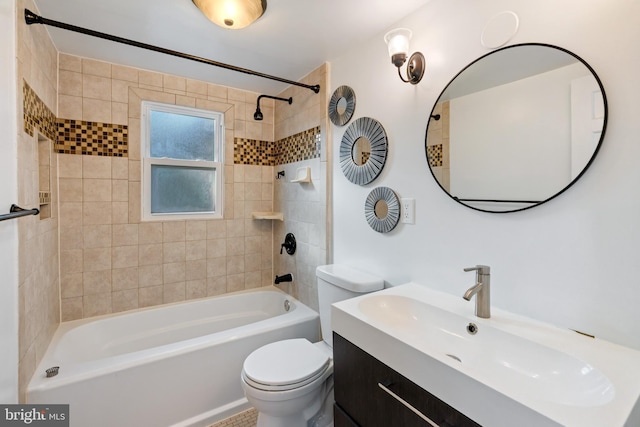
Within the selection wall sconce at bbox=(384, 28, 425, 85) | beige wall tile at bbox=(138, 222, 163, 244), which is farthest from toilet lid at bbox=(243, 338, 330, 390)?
wall sconce at bbox=(384, 28, 425, 85)

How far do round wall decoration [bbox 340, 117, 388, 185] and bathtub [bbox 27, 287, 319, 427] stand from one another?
114 cm

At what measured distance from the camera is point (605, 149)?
0.93 metres

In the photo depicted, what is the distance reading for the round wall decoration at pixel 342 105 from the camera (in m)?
1.91

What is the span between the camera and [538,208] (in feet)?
3.55

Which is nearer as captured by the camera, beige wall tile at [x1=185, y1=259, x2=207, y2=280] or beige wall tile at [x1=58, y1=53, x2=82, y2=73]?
beige wall tile at [x1=58, y1=53, x2=82, y2=73]

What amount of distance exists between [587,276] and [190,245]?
101 inches

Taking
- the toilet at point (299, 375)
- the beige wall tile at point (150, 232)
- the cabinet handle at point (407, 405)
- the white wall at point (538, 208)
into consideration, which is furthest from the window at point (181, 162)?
the cabinet handle at point (407, 405)

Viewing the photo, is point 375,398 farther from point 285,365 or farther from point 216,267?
point 216,267

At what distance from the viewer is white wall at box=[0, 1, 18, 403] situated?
3.71 ft

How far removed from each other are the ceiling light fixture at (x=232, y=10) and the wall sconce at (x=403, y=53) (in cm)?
66

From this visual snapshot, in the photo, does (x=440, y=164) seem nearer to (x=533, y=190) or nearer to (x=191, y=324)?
(x=533, y=190)

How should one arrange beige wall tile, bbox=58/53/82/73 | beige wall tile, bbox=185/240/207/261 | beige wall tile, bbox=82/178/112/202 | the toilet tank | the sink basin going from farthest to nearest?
beige wall tile, bbox=185/240/207/261 < beige wall tile, bbox=82/178/112/202 < beige wall tile, bbox=58/53/82/73 < the toilet tank < the sink basin
